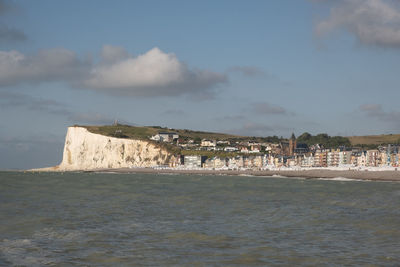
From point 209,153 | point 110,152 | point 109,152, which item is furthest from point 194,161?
point 109,152

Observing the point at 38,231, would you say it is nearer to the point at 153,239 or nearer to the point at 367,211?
the point at 153,239

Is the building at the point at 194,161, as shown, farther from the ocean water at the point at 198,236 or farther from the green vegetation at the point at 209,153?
the ocean water at the point at 198,236

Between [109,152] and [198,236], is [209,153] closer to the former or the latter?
[109,152]

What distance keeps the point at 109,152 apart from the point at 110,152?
0.45 meters

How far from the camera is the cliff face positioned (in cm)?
17720

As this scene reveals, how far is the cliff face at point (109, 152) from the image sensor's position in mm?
177200

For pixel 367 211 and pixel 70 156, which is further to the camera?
pixel 70 156

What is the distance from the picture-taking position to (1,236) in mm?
19219

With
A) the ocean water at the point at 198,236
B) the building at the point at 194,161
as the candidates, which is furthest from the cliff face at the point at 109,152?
the ocean water at the point at 198,236

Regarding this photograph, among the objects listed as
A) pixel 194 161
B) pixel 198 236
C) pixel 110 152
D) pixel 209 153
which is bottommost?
pixel 198 236

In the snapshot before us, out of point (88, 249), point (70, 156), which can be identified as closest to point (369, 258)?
point (88, 249)

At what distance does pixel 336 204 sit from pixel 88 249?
2279 centimetres

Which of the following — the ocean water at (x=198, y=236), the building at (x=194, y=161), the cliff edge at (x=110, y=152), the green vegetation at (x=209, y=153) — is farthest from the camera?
the green vegetation at (x=209, y=153)

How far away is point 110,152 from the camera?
178125 mm
